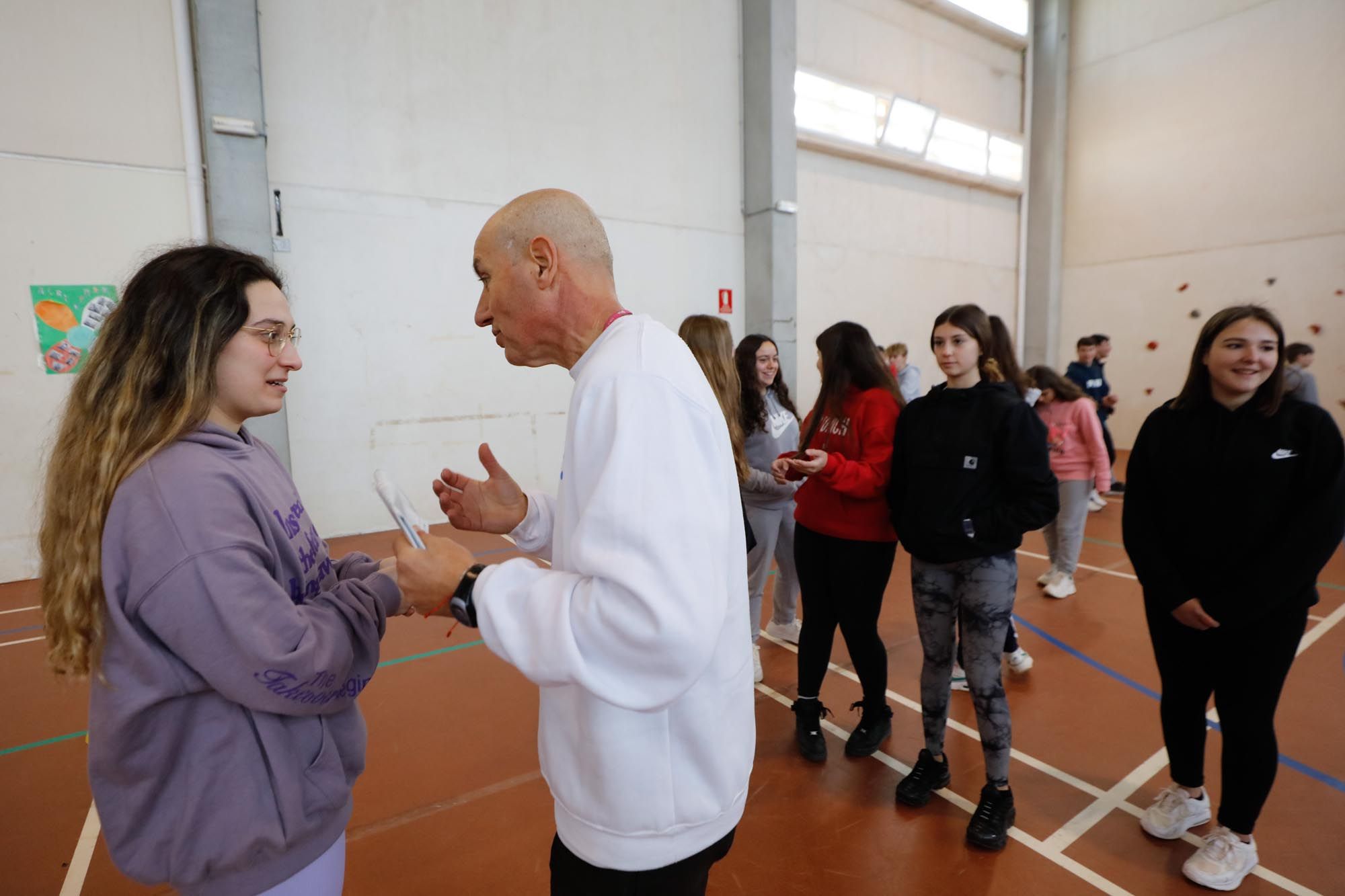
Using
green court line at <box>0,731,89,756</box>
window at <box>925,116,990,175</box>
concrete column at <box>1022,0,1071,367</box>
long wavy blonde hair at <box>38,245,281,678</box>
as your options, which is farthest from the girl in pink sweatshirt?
concrete column at <box>1022,0,1071,367</box>

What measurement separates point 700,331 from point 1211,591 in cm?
220

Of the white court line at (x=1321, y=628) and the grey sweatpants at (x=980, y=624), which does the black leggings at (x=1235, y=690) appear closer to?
the grey sweatpants at (x=980, y=624)

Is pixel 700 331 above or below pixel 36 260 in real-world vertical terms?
below

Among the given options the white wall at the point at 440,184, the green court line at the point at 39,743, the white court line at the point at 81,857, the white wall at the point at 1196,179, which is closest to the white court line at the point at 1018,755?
the white court line at the point at 81,857

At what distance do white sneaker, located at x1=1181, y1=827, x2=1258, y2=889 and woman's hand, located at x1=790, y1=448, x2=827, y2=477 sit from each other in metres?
1.82

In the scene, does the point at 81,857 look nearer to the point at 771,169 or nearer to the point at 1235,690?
the point at 1235,690

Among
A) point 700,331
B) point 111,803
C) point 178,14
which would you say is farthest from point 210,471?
point 178,14

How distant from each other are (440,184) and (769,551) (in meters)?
5.44

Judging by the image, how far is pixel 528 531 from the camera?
175 centimetres

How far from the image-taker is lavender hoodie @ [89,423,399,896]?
1.07 metres

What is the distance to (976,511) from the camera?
2.47 m

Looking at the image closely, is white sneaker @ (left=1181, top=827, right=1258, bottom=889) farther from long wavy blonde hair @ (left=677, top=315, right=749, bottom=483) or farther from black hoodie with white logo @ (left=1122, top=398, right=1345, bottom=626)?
long wavy blonde hair @ (left=677, top=315, right=749, bottom=483)

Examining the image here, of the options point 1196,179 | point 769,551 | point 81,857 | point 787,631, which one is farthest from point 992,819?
point 1196,179

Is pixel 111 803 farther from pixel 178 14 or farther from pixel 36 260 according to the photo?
pixel 178 14
